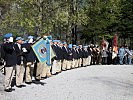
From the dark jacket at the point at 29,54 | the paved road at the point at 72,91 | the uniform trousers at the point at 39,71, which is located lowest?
the paved road at the point at 72,91

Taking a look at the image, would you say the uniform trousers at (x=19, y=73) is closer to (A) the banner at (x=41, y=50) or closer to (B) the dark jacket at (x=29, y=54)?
(B) the dark jacket at (x=29, y=54)

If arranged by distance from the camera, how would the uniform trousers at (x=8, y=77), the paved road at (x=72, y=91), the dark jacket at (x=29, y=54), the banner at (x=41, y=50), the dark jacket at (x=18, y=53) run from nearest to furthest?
1. the paved road at (x=72, y=91)
2. the uniform trousers at (x=8, y=77)
3. the dark jacket at (x=18, y=53)
4. the dark jacket at (x=29, y=54)
5. the banner at (x=41, y=50)

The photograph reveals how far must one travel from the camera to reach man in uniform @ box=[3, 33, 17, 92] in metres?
10.8

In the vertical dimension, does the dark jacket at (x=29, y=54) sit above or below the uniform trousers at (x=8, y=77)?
above

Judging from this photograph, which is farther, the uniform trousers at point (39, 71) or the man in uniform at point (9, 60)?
the uniform trousers at point (39, 71)

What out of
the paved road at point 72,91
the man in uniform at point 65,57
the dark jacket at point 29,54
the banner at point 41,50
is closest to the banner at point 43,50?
the banner at point 41,50

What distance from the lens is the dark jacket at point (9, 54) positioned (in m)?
10.8

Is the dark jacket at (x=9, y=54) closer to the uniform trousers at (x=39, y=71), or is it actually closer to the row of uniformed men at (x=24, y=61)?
the row of uniformed men at (x=24, y=61)

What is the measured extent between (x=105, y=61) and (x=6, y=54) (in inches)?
612

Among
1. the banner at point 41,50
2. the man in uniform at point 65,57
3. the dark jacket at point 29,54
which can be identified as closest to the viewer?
the dark jacket at point 29,54

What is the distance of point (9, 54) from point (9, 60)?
0.22 meters

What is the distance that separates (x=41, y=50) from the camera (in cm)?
1288

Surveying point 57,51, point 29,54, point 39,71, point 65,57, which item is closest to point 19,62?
point 29,54

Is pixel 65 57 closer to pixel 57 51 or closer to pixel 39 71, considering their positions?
pixel 57 51
